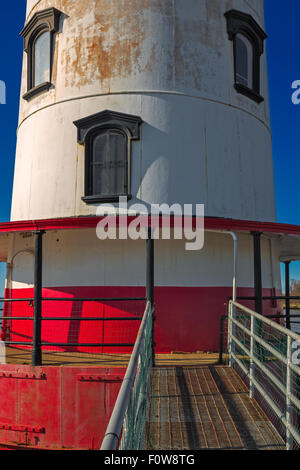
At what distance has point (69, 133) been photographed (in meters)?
11.3

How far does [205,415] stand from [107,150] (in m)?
6.81

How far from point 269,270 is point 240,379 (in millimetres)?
4966

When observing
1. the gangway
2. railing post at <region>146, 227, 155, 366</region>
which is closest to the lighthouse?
railing post at <region>146, 227, 155, 366</region>

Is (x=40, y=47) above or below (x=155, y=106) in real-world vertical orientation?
above

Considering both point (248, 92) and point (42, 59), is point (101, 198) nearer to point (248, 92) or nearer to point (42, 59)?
→ point (42, 59)

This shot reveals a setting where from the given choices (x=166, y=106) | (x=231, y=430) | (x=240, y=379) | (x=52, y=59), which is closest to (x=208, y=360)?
(x=240, y=379)

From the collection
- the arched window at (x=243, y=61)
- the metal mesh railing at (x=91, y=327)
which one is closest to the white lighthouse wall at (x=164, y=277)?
the metal mesh railing at (x=91, y=327)

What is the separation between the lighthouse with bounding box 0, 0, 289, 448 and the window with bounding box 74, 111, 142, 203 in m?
0.03

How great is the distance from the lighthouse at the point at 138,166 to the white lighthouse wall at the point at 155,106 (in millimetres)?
27

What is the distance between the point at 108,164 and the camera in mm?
10977

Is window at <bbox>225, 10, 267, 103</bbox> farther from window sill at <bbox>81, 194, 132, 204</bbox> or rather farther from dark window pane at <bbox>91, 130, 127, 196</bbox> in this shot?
window sill at <bbox>81, 194, 132, 204</bbox>

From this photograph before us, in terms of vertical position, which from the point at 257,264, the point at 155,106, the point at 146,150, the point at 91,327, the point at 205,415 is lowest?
the point at 205,415

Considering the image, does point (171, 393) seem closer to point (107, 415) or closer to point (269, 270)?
point (107, 415)

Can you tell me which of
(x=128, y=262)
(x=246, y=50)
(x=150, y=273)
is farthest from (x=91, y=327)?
(x=246, y=50)
